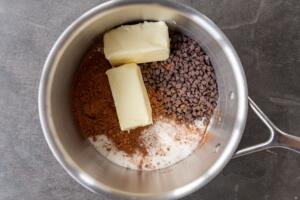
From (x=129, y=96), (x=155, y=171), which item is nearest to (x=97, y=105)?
(x=129, y=96)

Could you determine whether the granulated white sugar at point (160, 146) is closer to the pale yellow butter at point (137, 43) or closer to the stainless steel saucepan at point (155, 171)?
the stainless steel saucepan at point (155, 171)

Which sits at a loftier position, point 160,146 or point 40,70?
point 40,70

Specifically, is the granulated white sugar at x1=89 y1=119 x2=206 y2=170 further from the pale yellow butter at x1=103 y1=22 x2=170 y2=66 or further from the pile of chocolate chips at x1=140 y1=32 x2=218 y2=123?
the pale yellow butter at x1=103 y1=22 x2=170 y2=66

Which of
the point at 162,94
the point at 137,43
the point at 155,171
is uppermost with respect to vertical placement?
the point at 137,43

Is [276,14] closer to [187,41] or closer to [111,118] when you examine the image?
[187,41]

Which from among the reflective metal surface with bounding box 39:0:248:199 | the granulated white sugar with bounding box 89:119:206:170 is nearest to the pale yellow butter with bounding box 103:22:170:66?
the reflective metal surface with bounding box 39:0:248:199

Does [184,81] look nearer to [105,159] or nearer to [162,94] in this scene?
[162,94]
